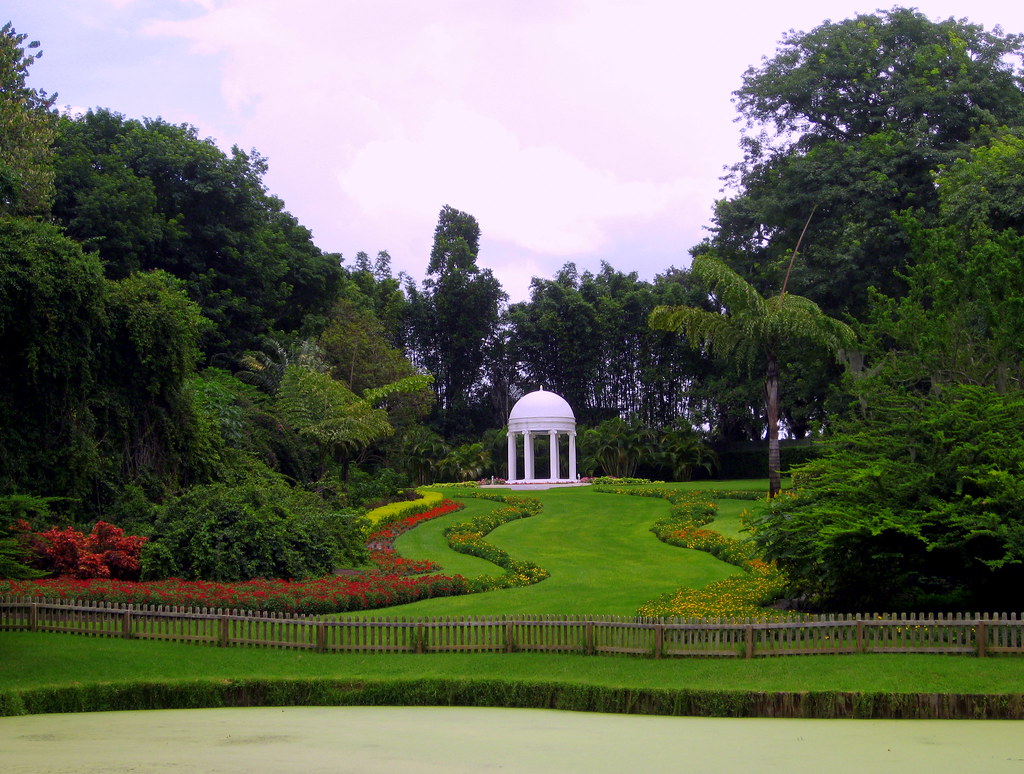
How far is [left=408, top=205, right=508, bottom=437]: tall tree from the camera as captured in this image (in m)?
71.8

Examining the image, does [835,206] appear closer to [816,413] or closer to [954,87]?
[954,87]

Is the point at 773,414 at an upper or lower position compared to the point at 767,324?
lower

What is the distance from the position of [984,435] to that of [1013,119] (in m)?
30.2

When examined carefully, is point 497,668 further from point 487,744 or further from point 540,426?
point 540,426

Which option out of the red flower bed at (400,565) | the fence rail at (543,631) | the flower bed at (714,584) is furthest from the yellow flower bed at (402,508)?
the fence rail at (543,631)

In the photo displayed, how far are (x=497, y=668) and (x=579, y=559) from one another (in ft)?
37.9

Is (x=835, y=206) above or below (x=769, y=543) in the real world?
above

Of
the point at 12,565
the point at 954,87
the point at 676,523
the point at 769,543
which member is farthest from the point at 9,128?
the point at 954,87

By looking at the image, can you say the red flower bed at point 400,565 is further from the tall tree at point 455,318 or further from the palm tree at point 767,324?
the tall tree at point 455,318

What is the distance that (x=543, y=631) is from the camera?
15305 millimetres

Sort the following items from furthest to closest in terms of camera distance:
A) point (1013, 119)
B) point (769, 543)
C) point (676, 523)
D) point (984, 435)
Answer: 1. point (1013, 119)
2. point (676, 523)
3. point (769, 543)
4. point (984, 435)

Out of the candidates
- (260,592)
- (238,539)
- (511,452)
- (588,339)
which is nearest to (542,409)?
(511,452)

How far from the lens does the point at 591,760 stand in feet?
32.6

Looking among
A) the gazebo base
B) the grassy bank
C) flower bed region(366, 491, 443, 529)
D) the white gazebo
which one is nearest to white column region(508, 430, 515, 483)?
the white gazebo
